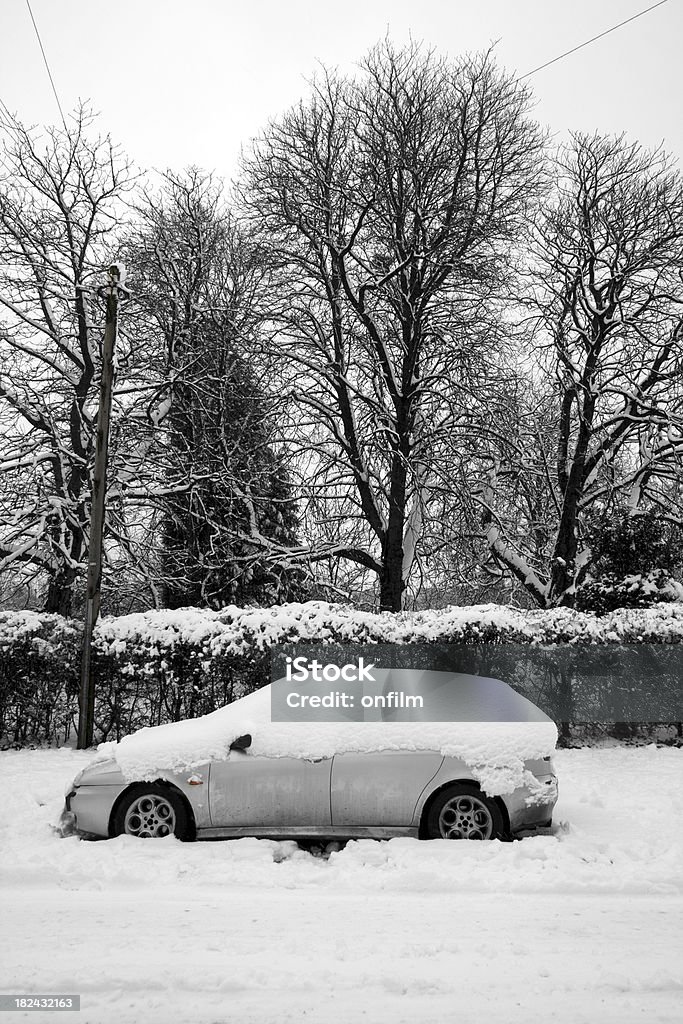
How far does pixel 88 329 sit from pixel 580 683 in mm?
13196

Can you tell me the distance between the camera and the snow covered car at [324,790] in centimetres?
673

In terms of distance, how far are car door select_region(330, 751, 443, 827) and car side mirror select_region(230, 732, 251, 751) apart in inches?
30.4

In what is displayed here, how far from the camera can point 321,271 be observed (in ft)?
62.2

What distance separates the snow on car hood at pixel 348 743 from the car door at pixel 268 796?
14 centimetres

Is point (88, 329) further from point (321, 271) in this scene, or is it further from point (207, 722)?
point (207, 722)

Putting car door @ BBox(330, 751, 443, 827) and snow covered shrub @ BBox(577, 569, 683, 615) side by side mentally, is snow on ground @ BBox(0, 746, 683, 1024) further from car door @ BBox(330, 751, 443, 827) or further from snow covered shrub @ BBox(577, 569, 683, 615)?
snow covered shrub @ BBox(577, 569, 683, 615)

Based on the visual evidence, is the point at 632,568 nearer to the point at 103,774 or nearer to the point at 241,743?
the point at 241,743

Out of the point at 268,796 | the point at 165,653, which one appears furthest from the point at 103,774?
the point at 165,653

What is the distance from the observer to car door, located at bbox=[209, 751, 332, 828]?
6.76 metres

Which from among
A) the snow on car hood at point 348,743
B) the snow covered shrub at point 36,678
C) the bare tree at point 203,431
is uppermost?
the bare tree at point 203,431

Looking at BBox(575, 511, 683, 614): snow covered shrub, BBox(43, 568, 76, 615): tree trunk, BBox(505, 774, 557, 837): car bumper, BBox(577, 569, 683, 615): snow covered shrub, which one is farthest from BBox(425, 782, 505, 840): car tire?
BBox(43, 568, 76, 615): tree trunk

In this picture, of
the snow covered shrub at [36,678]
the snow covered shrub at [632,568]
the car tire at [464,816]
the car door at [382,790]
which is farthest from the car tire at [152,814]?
the snow covered shrub at [632,568]

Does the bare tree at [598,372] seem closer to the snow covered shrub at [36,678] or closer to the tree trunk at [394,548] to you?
the tree trunk at [394,548]

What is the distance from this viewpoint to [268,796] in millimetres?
6773
